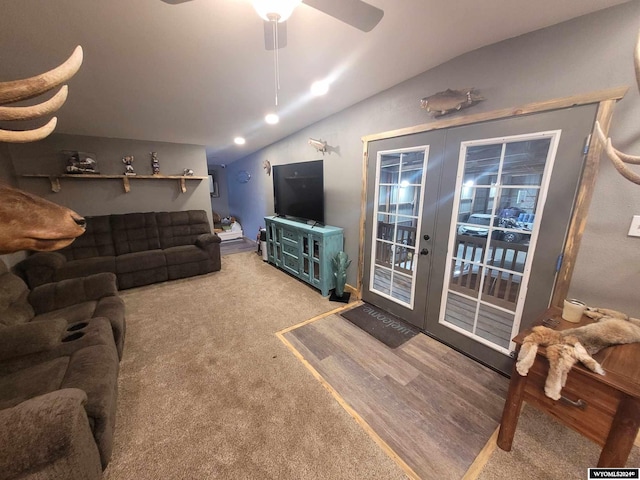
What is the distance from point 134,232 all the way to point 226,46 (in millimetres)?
3475

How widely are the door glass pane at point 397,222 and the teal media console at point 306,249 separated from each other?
56 centimetres

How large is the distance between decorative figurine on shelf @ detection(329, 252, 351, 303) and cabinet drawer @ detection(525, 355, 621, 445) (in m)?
1.95

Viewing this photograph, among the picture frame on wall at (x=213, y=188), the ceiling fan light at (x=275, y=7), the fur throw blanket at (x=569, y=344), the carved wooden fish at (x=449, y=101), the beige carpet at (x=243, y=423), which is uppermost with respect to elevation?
the ceiling fan light at (x=275, y=7)

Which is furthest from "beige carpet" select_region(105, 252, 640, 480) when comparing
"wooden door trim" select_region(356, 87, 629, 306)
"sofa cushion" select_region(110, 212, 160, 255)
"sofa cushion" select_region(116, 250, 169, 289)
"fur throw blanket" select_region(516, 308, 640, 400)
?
"sofa cushion" select_region(110, 212, 160, 255)

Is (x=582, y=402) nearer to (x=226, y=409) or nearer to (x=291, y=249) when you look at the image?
(x=226, y=409)

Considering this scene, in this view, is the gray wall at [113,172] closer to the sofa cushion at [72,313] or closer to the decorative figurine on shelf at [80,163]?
the decorative figurine on shelf at [80,163]

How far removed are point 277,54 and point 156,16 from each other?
2.39ft

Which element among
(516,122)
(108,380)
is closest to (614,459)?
(516,122)

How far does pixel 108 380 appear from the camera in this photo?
1.33 metres

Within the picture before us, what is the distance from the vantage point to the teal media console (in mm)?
3080

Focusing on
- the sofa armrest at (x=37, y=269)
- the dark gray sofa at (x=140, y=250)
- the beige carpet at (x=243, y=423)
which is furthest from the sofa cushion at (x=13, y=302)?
the dark gray sofa at (x=140, y=250)

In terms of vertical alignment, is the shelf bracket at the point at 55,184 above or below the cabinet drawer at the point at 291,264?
above

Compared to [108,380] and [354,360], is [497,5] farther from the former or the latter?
[108,380]

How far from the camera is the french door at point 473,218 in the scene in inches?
60.9
